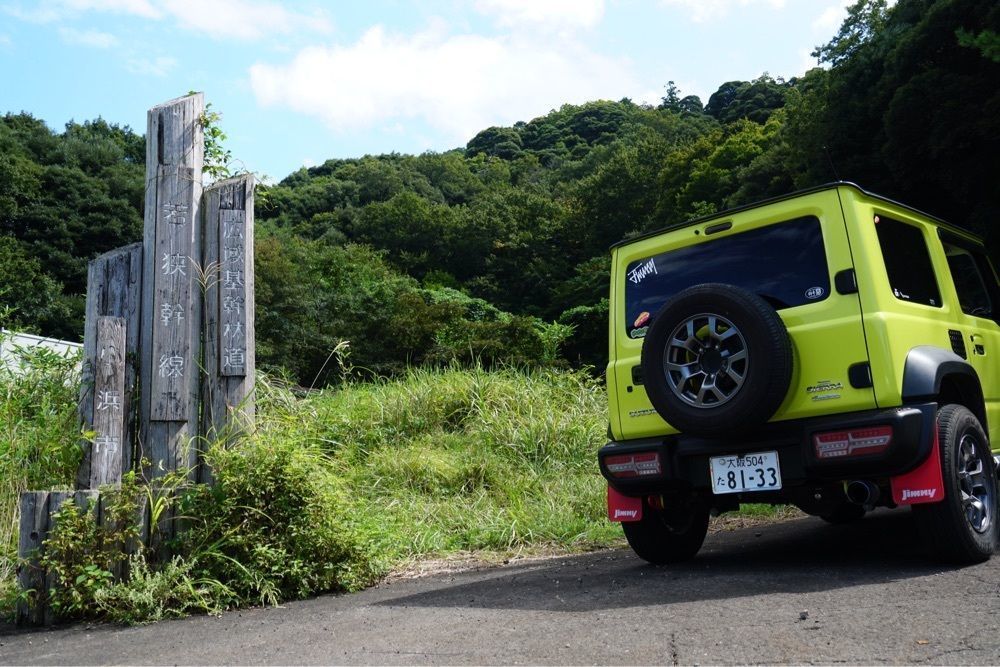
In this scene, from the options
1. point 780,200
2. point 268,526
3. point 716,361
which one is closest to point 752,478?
point 716,361

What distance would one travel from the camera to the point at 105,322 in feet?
16.2

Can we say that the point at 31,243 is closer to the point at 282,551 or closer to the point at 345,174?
the point at 345,174

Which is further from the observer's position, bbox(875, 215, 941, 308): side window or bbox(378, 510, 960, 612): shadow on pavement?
bbox(875, 215, 941, 308): side window

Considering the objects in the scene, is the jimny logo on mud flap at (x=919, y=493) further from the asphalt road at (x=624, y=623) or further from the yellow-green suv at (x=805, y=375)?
the asphalt road at (x=624, y=623)

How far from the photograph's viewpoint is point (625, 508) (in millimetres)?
5203

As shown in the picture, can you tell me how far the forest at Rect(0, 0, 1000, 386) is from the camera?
13.2 meters

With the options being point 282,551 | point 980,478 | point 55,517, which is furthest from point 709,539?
point 55,517

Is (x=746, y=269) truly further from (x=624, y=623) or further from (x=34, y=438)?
(x=34, y=438)

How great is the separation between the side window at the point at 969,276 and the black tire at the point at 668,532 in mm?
2238

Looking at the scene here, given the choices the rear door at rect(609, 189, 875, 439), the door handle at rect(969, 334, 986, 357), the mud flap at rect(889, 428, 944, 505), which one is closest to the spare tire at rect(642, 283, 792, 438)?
the rear door at rect(609, 189, 875, 439)

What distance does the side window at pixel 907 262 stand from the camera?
468cm

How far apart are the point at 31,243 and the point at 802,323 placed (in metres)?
36.8

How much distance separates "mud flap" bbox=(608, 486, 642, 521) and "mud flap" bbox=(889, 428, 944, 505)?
150cm

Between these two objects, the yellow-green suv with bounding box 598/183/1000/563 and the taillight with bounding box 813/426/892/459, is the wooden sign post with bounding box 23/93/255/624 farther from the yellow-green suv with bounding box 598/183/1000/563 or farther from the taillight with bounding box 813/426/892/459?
the taillight with bounding box 813/426/892/459
